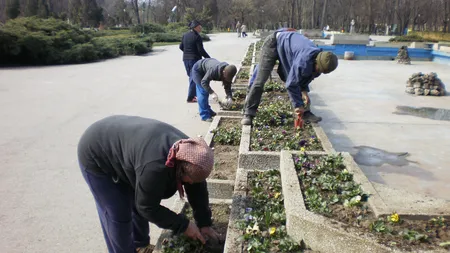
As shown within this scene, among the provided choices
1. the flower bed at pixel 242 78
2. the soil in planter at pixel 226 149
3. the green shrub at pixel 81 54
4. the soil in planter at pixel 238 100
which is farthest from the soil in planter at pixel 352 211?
the green shrub at pixel 81 54

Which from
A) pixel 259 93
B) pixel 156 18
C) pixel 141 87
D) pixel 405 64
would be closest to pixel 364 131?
pixel 259 93

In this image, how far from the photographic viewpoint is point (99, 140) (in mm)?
2365

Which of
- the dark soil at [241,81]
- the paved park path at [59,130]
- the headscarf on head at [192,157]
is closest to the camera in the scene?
the headscarf on head at [192,157]

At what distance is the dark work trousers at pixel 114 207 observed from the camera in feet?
8.02

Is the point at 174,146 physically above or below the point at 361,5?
below

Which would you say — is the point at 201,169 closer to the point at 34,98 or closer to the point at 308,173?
the point at 308,173

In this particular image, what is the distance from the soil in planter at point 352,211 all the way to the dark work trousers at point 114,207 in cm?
133

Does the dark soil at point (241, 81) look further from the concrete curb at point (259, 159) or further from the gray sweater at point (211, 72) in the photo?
the concrete curb at point (259, 159)

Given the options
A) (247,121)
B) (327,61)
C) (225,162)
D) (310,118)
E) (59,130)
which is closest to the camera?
(327,61)

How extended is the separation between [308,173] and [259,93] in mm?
2049

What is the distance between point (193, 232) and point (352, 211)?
1.17 meters

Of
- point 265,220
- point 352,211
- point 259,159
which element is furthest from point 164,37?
point 352,211

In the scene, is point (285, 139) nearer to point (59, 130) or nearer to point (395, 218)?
point (395, 218)

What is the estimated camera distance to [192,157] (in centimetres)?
197
